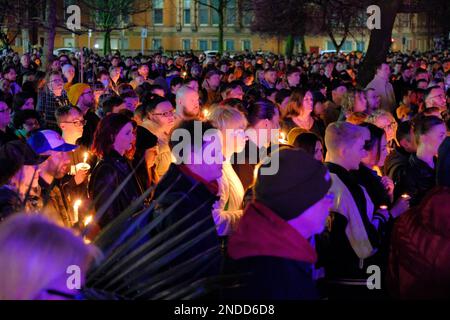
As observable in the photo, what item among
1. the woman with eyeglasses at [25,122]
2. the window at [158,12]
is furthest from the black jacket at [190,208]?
the window at [158,12]

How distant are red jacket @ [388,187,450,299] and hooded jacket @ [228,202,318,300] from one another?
2.89 feet

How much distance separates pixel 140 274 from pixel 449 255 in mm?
2064

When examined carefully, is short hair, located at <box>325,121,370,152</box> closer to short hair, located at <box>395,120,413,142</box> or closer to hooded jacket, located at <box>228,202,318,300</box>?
short hair, located at <box>395,120,413,142</box>

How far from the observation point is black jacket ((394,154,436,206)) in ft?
20.8

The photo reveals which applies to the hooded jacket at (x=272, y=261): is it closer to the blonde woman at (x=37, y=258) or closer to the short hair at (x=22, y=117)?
the blonde woman at (x=37, y=258)

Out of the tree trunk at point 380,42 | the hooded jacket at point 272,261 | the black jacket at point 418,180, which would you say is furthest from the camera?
the tree trunk at point 380,42

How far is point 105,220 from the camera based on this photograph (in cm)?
509

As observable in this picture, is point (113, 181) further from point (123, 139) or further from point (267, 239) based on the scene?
point (267, 239)

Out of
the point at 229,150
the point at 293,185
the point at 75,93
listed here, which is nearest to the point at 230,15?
the point at 75,93

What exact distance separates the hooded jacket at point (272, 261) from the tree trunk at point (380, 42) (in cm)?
1482

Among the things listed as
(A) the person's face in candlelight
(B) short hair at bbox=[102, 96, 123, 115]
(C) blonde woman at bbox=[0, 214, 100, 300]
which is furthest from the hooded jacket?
(B) short hair at bbox=[102, 96, 123, 115]

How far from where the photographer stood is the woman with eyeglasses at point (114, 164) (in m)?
5.30

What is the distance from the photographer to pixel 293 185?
3.40 m
